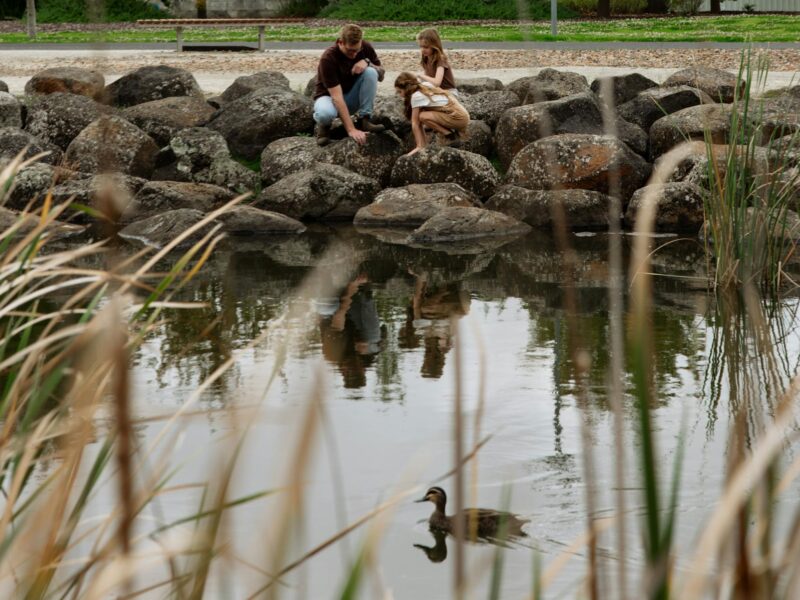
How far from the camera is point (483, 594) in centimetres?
376

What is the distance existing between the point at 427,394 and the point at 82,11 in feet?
95.1

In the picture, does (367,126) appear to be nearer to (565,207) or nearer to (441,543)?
(565,207)

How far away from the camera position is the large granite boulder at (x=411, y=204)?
36.2 feet

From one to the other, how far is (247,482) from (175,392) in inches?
53.5

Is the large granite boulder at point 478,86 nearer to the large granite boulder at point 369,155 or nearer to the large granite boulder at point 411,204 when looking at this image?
the large granite boulder at point 369,155

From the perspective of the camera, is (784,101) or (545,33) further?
(545,33)

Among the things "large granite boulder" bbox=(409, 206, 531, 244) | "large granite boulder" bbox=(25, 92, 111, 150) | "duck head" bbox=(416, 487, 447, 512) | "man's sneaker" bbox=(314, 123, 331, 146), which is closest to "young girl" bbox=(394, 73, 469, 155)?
"man's sneaker" bbox=(314, 123, 331, 146)

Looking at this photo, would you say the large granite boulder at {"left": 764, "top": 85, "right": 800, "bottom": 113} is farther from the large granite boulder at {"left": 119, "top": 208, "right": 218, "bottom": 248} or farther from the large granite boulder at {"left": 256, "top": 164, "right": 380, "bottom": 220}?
the large granite boulder at {"left": 119, "top": 208, "right": 218, "bottom": 248}

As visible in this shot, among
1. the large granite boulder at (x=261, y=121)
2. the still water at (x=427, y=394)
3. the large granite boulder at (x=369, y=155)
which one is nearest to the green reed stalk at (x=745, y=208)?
the still water at (x=427, y=394)

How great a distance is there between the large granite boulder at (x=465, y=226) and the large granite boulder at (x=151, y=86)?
15.4 ft

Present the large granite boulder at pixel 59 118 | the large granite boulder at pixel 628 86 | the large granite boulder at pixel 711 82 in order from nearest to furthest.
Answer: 1. the large granite boulder at pixel 59 118
2. the large granite boulder at pixel 711 82
3. the large granite boulder at pixel 628 86

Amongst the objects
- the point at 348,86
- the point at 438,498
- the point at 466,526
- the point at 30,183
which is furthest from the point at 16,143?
the point at 466,526

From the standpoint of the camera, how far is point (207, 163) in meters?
12.3

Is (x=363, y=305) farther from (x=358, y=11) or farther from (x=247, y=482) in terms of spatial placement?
(x=358, y=11)
